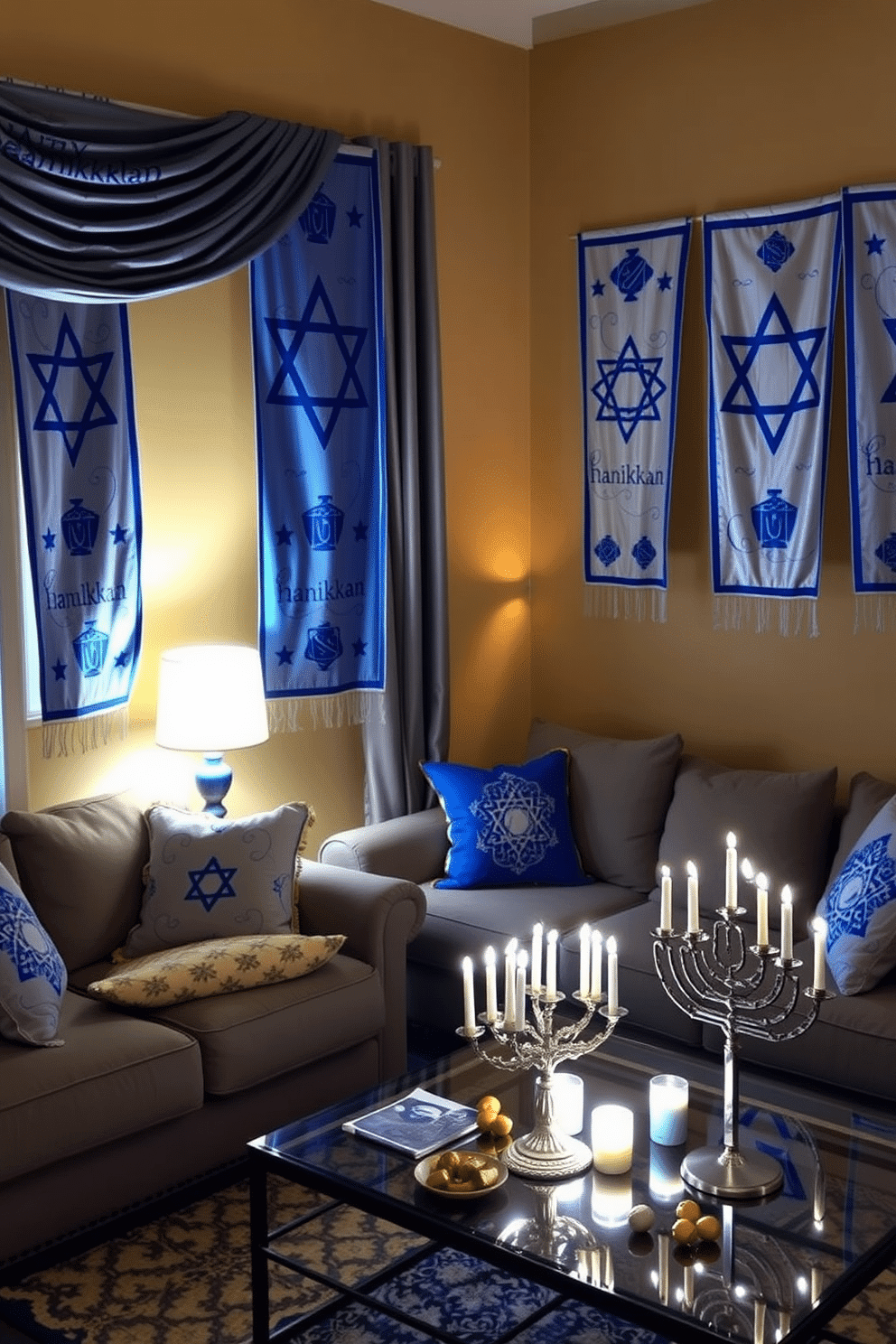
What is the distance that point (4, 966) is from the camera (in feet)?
10.9

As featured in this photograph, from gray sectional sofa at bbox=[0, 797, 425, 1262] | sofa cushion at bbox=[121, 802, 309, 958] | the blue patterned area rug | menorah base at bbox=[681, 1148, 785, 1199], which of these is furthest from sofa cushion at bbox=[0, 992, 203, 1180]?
menorah base at bbox=[681, 1148, 785, 1199]

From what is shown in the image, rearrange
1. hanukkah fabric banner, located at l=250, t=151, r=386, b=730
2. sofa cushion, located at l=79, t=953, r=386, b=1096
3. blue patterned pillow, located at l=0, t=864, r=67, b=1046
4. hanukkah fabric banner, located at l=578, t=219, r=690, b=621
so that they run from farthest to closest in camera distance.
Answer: hanukkah fabric banner, located at l=578, t=219, r=690, b=621 < hanukkah fabric banner, located at l=250, t=151, r=386, b=730 < sofa cushion, located at l=79, t=953, r=386, b=1096 < blue patterned pillow, located at l=0, t=864, r=67, b=1046

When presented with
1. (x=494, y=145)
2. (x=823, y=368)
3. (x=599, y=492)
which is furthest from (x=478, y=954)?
(x=494, y=145)

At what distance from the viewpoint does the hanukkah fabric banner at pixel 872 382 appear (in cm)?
439

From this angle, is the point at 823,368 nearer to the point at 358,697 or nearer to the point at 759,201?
the point at 759,201

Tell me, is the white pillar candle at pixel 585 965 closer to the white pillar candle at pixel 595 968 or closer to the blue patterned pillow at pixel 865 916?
the white pillar candle at pixel 595 968

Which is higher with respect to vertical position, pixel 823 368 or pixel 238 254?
pixel 238 254

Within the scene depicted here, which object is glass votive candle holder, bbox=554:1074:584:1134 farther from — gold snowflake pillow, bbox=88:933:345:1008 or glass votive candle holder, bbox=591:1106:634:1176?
gold snowflake pillow, bbox=88:933:345:1008

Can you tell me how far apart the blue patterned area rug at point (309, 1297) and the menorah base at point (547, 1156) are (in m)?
0.24

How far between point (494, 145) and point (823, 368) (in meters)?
1.51

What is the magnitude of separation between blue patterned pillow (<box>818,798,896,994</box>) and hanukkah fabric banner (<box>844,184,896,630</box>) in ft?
2.90

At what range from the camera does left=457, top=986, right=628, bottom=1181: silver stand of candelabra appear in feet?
9.45

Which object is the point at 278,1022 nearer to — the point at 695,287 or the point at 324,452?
the point at 324,452

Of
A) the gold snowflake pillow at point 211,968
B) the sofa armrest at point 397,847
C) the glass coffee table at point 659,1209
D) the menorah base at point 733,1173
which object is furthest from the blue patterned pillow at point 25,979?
the menorah base at point 733,1173
